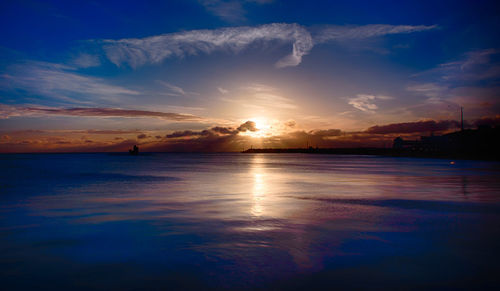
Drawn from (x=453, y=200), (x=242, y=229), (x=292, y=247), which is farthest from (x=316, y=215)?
(x=453, y=200)

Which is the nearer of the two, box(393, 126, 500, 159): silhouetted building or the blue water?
the blue water

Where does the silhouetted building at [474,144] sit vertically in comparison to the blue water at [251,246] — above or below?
above

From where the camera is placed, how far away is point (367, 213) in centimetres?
1275

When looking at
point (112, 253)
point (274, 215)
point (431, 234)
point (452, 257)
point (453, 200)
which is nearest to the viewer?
point (452, 257)

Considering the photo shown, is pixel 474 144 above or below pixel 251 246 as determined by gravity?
above

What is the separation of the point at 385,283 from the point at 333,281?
971 millimetres

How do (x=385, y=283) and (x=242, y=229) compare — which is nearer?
(x=385, y=283)

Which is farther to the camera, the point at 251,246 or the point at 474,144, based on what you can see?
the point at 474,144

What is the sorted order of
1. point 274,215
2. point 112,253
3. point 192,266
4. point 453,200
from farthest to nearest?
point 453,200
point 274,215
point 112,253
point 192,266

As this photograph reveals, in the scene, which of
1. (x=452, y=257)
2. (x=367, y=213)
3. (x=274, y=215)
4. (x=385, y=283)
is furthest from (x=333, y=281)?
(x=367, y=213)

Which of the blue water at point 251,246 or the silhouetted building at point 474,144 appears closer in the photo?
the blue water at point 251,246

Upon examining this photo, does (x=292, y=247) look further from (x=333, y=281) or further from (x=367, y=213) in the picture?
(x=367, y=213)

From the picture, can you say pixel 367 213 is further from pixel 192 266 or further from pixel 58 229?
pixel 58 229

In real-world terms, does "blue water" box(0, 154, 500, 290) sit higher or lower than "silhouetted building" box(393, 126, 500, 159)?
lower
